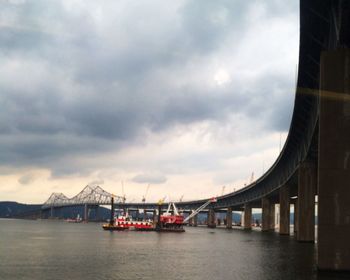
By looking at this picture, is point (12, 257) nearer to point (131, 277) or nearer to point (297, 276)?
point (131, 277)

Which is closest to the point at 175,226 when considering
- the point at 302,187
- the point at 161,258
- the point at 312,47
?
the point at 302,187

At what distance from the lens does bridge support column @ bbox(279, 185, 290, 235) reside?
439 feet

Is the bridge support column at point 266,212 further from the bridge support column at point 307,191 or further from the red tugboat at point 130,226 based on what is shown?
the bridge support column at point 307,191

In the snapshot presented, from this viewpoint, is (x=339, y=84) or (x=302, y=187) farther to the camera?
(x=302, y=187)

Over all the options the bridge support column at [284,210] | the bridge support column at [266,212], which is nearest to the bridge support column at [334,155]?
the bridge support column at [284,210]

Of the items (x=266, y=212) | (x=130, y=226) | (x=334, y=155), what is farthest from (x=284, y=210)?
(x=334, y=155)

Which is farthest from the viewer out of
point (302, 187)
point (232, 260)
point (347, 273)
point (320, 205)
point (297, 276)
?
point (302, 187)

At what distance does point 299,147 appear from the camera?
9400 centimetres

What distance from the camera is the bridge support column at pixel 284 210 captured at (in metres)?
134

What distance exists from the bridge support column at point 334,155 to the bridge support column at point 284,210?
91101 mm

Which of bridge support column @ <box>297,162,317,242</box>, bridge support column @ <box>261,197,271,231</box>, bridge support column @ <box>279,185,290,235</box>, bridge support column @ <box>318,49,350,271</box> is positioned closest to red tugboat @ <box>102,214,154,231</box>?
bridge support column @ <box>261,197,271,231</box>

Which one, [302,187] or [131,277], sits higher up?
[302,187]

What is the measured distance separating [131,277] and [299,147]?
181ft

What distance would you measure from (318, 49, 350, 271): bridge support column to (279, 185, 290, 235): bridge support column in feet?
299
